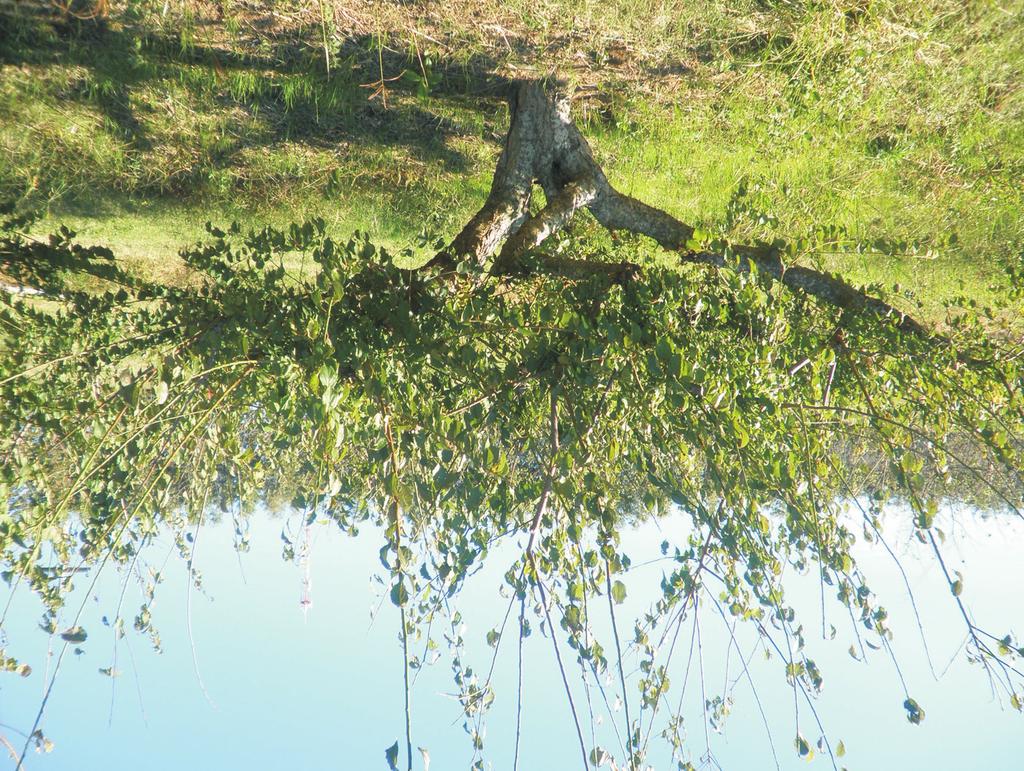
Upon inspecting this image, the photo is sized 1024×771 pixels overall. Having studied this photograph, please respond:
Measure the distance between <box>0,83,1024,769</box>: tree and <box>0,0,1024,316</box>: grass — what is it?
2.21 feet

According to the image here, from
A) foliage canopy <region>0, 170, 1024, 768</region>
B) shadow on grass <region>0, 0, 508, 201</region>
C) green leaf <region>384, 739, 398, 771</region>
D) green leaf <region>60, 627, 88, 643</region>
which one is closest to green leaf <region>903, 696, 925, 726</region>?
foliage canopy <region>0, 170, 1024, 768</region>

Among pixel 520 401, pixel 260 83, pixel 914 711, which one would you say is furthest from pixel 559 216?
pixel 914 711

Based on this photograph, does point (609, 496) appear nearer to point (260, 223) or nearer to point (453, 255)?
point (453, 255)

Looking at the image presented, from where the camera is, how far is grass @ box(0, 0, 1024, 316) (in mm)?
4199

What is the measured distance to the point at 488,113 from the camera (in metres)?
5.03

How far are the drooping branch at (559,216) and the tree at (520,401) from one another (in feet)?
0.07

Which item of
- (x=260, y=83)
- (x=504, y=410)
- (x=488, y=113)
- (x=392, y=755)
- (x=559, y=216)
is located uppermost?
(x=488, y=113)

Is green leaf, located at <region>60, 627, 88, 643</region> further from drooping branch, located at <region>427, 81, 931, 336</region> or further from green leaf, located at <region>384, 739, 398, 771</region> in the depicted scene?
drooping branch, located at <region>427, 81, 931, 336</region>

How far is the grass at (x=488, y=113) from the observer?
4199 millimetres

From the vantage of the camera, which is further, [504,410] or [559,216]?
[559,216]

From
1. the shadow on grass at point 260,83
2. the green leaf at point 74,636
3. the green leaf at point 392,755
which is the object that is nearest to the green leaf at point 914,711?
the green leaf at point 392,755

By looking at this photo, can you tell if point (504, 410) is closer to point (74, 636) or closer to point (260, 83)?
point (74, 636)

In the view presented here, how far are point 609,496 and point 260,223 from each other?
3975mm

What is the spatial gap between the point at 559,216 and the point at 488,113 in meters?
1.50
